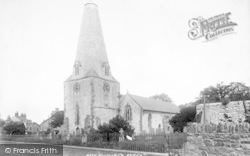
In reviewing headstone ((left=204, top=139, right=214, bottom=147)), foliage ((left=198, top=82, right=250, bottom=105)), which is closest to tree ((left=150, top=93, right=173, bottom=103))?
foliage ((left=198, top=82, right=250, bottom=105))

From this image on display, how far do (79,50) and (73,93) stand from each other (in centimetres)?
688

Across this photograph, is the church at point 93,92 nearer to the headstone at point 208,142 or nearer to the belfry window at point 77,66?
the belfry window at point 77,66

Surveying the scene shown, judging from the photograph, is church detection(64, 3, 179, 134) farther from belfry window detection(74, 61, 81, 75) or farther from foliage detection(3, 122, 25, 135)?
foliage detection(3, 122, 25, 135)

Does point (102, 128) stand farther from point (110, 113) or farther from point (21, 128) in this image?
point (21, 128)

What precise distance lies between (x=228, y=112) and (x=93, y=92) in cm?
2086

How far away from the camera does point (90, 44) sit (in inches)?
1458

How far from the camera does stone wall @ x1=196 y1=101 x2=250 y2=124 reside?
1917 centimetres

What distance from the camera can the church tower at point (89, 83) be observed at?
36312mm

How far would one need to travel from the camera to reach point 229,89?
50688 mm

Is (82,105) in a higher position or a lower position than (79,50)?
lower

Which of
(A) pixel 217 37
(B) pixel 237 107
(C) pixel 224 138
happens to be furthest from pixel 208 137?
(B) pixel 237 107

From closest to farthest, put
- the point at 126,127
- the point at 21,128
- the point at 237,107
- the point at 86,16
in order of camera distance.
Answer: the point at 237,107 < the point at 126,127 < the point at 86,16 < the point at 21,128

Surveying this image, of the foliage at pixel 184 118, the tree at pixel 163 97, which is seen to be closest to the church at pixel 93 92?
the foliage at pixel 184 118

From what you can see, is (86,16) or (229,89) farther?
(229,89)
